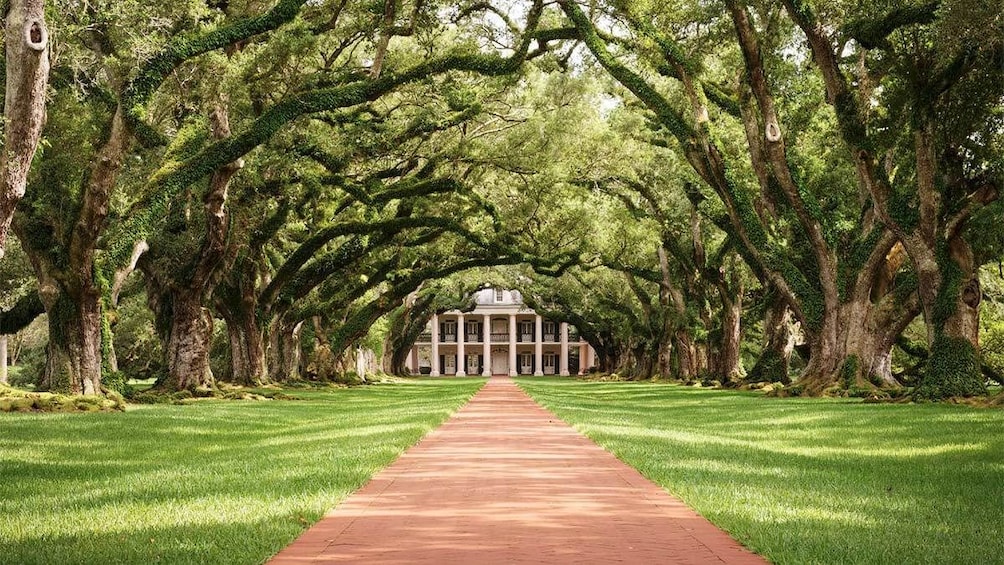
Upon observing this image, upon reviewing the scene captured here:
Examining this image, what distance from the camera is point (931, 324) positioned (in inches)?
902

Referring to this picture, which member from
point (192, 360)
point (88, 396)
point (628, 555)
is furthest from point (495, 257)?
point (628, 555)

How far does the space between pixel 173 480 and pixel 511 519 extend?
3868mm

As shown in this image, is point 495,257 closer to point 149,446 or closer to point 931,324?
point 931,324

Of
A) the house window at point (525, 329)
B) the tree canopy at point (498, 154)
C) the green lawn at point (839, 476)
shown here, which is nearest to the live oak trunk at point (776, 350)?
the tree canopy at point (498, 154)

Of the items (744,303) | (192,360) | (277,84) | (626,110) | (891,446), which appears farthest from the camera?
(744,303)

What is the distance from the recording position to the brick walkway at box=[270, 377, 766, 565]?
6.14m

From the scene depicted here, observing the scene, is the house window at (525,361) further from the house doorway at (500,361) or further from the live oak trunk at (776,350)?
the live oak trunk at (776,350)

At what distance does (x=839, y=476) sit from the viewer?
10.2m

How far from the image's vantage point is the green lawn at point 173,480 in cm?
640

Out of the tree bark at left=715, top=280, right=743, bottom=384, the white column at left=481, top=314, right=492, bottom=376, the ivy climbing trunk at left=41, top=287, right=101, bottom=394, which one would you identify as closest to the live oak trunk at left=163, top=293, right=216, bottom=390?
the ivy climbing trunk at left=41, top=287, right=101, bottom=394

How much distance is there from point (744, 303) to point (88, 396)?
3369 cm

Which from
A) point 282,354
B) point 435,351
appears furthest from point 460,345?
point 282,354

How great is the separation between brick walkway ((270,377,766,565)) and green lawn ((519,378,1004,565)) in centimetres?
34

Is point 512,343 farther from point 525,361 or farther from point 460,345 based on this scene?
point 525,361
